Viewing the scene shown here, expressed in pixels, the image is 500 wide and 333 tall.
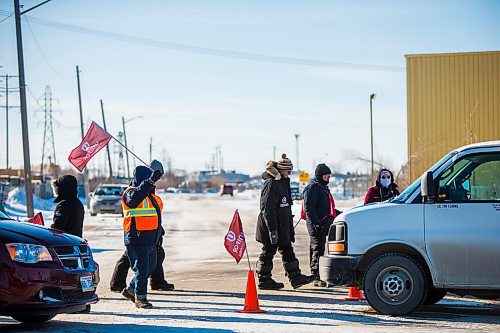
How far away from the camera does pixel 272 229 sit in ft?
44.4

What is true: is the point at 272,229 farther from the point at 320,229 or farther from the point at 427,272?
the point at 427,272

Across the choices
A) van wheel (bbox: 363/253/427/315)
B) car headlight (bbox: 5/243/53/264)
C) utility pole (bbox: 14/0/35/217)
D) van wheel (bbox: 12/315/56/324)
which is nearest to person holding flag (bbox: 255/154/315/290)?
van wheel (bbox: 363/253/427/315)

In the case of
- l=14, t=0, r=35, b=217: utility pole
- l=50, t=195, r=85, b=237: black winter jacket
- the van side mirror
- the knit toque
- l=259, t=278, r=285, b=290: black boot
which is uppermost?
l=14, t=0, r=35, b=217: utility pole

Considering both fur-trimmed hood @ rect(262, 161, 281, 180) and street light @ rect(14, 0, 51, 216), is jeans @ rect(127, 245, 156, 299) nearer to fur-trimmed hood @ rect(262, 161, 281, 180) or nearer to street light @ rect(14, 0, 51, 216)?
fur-trimmed hood @ rect(262, 161, 281, 180)

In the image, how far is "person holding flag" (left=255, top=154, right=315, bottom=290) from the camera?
13523 mm

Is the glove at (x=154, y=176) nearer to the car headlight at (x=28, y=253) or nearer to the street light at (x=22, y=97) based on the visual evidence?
the car headlight at (x=28, y=253)

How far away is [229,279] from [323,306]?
374 centimetres

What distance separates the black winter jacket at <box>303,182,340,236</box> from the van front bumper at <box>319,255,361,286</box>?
2877 millimetres

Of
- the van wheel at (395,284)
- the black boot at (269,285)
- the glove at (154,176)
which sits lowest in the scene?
the black boot at (269,285)

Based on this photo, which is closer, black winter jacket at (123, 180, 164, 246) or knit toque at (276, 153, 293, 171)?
black winter jacket at (123, 180, 164, 246)

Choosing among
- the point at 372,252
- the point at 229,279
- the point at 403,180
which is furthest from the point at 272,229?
the point at 403,180

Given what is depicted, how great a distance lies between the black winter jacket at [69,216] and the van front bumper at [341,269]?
361 cm

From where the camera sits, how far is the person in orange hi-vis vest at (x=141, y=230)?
11414 mm

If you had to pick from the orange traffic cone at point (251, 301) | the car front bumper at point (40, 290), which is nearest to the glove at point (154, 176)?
the orange traffic cone at point (251, 301)
